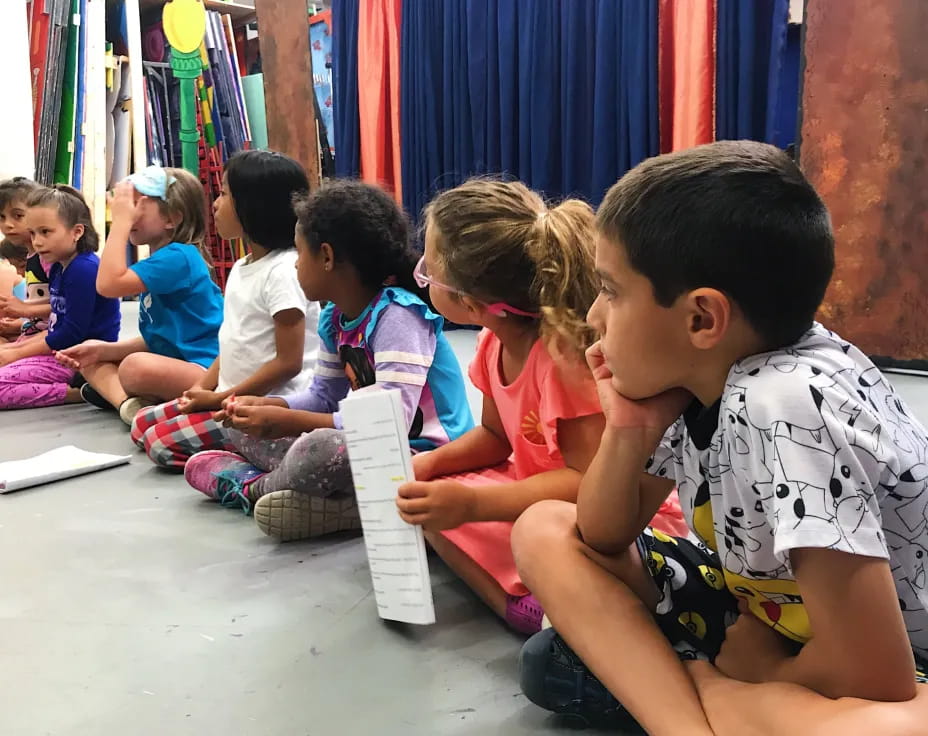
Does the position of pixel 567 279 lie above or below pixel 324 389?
above

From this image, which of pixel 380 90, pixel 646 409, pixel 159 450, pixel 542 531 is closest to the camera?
pixel 646 409

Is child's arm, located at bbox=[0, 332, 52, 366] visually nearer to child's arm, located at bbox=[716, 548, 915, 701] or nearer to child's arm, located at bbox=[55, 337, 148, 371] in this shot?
child's arm, located at bbox=[55, 337, 148, 371]

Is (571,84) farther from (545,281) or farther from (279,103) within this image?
(545,281)

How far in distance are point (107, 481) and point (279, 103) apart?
3.02 m

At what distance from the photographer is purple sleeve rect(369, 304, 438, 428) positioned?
1239 mm

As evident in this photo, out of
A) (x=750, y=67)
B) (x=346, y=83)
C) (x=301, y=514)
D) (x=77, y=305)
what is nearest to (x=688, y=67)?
(x=750, y=67)

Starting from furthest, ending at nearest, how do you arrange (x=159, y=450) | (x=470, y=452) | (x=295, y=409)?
(x=159, y=450) → (x=295, y=409) → (x=470, y=452)

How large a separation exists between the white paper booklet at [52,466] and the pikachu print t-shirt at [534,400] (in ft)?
3.12

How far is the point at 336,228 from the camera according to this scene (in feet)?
4.29

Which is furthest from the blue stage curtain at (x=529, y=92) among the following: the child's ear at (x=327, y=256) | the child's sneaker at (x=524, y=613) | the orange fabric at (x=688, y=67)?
the child's sneaker at (x=524, y=613)

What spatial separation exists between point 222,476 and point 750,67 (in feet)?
6.84

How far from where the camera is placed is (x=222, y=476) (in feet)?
4.71

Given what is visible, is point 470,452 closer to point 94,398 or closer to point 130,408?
point 130,408

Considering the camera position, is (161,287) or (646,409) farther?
(161,287)
